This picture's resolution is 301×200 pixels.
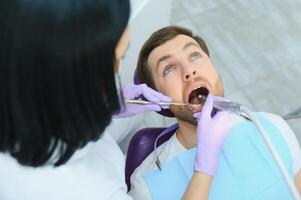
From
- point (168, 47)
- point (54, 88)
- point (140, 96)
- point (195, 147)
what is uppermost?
point (54, 88)

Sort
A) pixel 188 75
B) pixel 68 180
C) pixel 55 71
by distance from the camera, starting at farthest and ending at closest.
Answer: pixel 188 75
pixel 68 180
pixel 55 71

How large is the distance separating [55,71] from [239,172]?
870mm

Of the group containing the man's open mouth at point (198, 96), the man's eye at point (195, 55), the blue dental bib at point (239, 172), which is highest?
the man's eye at point (195, 55)

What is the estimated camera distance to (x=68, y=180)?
37.6 inches

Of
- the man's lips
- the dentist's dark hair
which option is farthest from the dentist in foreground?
the man's lips

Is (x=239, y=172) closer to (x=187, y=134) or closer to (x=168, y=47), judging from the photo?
(x=187, y=134)

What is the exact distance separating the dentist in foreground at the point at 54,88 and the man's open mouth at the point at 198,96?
0.63 meters

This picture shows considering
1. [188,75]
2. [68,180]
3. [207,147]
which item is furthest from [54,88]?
[188,75]

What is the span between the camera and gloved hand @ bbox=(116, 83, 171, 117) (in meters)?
1.36

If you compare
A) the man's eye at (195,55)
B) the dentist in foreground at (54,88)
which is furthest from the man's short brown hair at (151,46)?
the dentist in foreground at (54,88)

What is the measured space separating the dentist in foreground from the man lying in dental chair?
0.49 metres

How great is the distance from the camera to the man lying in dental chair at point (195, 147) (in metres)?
1.38

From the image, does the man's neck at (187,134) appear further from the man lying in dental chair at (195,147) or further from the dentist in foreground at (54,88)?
the dentist in foreground at (54,88)

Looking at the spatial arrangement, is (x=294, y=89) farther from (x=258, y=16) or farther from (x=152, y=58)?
(x=152, y=58)
